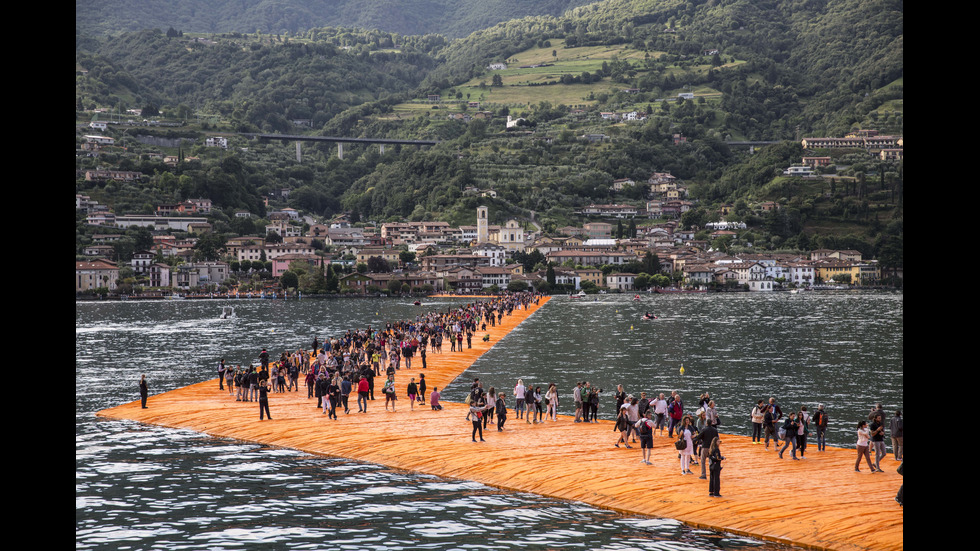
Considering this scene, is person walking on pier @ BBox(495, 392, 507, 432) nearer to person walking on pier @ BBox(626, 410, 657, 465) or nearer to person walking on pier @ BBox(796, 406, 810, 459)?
person walking on pier @ BBox(626, 410, 657, 465)

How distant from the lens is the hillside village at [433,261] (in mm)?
139625

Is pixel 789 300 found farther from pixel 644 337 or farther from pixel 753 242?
pixel 644 337

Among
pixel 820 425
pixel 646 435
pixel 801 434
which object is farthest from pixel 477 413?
pixel 820 425

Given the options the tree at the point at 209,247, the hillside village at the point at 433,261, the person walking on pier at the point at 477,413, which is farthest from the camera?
the tree at the point at 209,247

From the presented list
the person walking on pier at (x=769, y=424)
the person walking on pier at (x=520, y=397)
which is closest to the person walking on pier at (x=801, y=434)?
the person walking on pier at (x=769, y=424)

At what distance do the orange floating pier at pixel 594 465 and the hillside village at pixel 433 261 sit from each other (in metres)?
110

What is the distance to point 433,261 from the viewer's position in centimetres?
15238

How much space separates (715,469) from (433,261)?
135702 millimetres

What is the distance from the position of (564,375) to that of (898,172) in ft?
518

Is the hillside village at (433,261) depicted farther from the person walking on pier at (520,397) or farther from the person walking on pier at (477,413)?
the person walking on pier at (477,413)

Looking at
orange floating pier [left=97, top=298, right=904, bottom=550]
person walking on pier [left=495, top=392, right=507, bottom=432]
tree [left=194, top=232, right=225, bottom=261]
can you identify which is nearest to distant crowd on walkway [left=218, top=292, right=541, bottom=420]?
orange floating pier [left=97, top=298, right=904, bottom=550]

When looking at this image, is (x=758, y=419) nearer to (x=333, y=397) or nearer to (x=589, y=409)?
(x=589, y=409)

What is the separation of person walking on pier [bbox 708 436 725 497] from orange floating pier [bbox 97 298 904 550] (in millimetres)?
242
